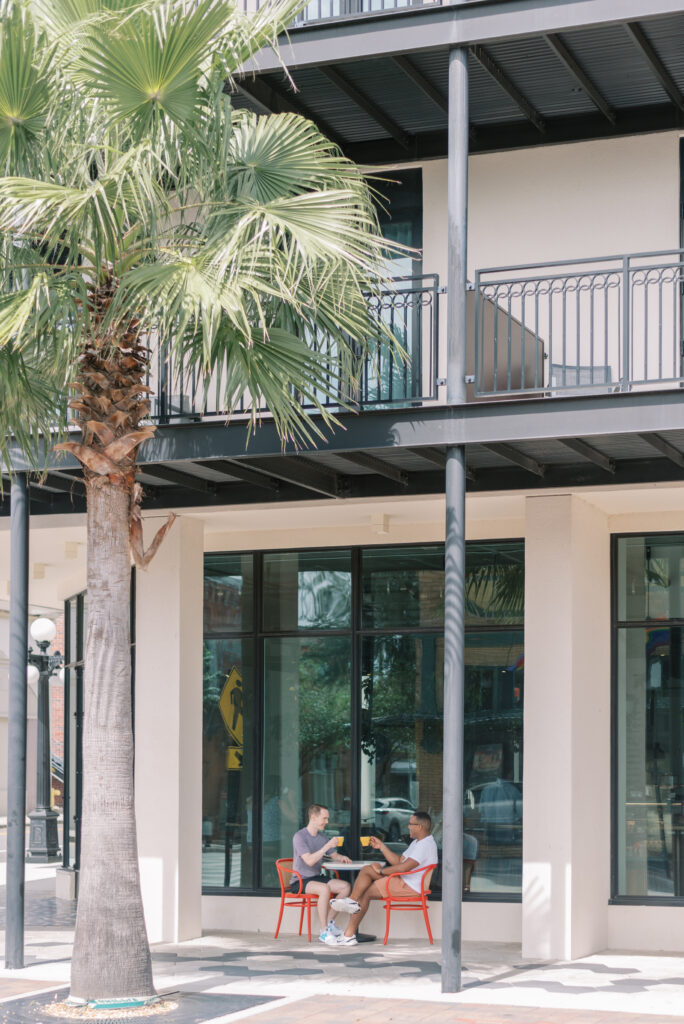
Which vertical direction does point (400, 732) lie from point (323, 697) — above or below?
below

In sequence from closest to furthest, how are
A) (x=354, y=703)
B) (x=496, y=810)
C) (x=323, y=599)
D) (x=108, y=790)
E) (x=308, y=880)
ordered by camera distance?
(x=108, y=790) → (x=308, y=880) → (x=496, y=810) → (x=354, y=703) → (x=323, y=599)

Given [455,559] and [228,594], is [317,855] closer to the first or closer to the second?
[228,594]

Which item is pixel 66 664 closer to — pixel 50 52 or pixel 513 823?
pixel 513 823

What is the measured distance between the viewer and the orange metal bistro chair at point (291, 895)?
12545 millimetres

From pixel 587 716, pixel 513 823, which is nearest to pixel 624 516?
pixel 587 716

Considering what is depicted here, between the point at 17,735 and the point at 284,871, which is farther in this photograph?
the point at 284,871

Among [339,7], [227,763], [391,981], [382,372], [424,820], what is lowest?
[391,981]

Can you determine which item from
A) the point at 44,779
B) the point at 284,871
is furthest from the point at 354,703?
the point at 44,779

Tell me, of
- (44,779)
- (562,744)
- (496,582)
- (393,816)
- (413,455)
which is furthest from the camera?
(44,779)

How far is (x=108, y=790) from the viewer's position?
933cm

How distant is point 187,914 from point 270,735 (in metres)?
2.11

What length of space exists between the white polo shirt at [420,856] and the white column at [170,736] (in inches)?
77.9

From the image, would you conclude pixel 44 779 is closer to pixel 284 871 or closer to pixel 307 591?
pixel 307 591

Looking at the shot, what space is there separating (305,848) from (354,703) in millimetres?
1647
